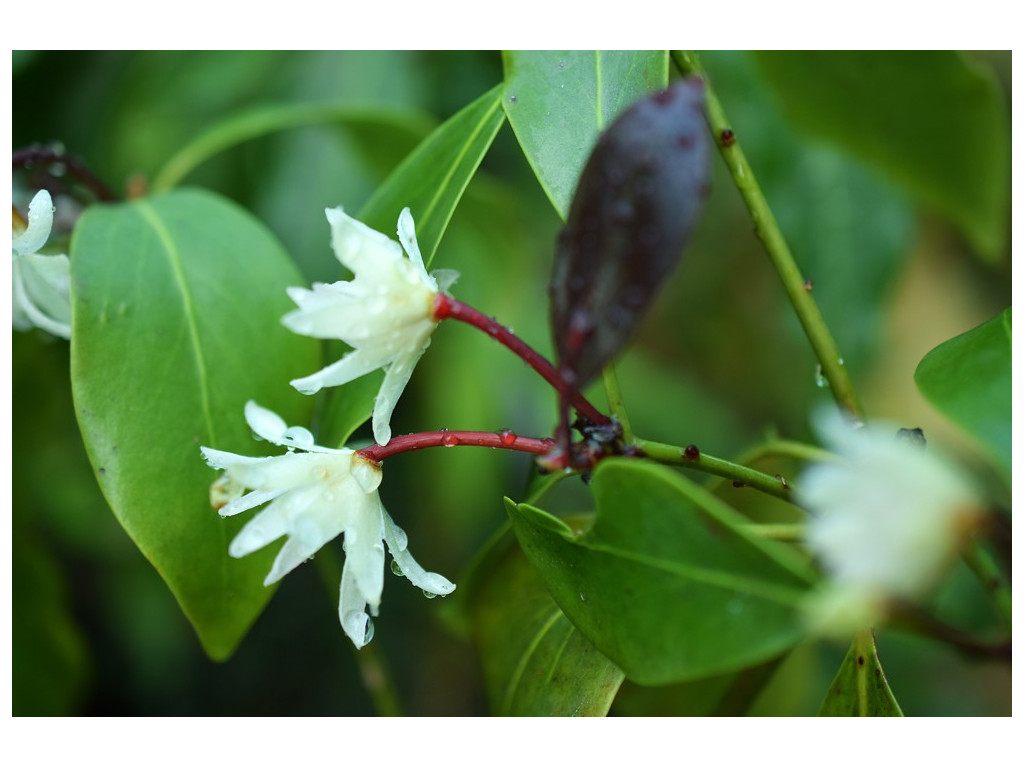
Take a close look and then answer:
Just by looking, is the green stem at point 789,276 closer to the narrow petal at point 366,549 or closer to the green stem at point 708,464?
the green stem at point 708,464

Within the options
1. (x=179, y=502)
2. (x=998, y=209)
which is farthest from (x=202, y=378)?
(x=998, y=209)

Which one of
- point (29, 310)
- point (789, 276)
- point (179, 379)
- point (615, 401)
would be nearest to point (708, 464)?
point (615, 401)

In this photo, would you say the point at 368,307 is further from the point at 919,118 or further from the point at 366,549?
the point at 919,118

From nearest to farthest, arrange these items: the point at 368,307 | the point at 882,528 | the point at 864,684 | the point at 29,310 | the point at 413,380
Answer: the point at 882,528 → the point at 368,307 → the point at 864,684 → the point at 29,310 → the point at 413,380

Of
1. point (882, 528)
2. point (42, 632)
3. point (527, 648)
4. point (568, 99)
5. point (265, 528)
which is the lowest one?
point (42, 632)

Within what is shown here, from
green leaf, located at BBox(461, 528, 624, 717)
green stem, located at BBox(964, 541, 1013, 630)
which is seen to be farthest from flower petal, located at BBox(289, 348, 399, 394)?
green stem, located at BBox(964, 541, 1013, 630)

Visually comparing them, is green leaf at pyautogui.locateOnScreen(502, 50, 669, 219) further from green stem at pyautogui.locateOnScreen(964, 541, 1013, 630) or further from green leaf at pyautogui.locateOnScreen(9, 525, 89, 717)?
green leaf at pyautogui.locateOnScreen(9, 525, 89, 717)

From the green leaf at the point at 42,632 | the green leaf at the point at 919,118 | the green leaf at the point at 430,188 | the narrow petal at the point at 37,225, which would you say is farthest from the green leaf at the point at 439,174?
the green leaf at the point at 42,632
